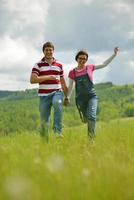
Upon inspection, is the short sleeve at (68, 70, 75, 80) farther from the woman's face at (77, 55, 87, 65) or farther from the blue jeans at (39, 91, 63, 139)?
the blue jeans at (39, 91, 63, 139)

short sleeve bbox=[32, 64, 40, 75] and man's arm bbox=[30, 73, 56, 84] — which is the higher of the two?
short sleeve bbox=[32, 64, 40, 75]

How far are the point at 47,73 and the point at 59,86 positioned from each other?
34 cm

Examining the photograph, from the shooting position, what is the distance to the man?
379 inches

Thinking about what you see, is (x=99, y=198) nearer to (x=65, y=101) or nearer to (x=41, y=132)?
(x=41, y=132)

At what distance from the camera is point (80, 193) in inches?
127

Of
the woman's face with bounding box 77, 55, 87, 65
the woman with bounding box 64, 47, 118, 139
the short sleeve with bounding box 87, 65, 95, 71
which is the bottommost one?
the woman with bounding box 64, 47, 118, 139

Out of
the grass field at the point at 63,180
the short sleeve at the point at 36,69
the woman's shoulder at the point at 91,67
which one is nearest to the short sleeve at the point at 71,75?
the woman's shoulder at the point at 91,67

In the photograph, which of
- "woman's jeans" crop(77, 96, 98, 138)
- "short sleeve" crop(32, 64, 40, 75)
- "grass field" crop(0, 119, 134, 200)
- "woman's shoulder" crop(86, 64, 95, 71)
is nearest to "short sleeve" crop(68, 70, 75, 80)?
"woman's shoulder" crop(86, 64, 95, 71)

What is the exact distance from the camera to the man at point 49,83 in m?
9.62

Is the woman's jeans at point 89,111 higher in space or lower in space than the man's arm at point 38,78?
lower

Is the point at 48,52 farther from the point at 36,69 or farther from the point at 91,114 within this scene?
the point at 91,114

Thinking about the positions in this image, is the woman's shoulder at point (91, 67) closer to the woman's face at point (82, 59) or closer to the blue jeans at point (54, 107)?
the woman's face at point (82, 59)

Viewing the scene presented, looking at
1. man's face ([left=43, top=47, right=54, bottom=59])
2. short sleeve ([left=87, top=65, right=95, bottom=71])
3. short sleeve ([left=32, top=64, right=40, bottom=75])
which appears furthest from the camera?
short sleeve ([left=87, top=65, right=95, bottom=71])

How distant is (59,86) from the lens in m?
9.86
